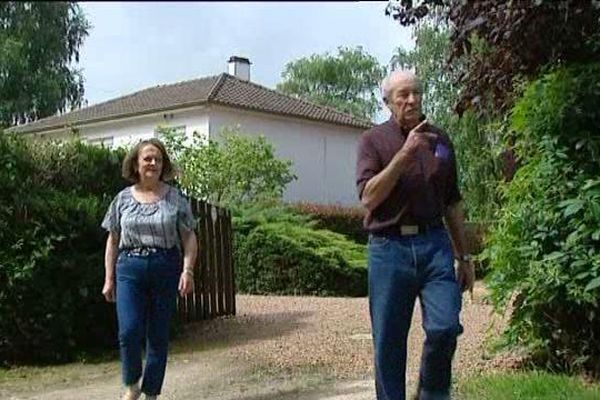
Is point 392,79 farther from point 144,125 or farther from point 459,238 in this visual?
point 144,125

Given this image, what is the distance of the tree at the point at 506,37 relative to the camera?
574 cm

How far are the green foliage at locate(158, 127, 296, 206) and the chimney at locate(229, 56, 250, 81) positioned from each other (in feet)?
39.6

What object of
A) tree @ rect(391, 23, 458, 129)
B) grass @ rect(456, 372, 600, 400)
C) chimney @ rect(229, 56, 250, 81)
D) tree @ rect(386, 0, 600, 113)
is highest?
chimney @ rect(229, 56, 250, 81)

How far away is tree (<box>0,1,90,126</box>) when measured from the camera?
2102 centimetres

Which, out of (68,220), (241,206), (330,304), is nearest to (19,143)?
(68,220)

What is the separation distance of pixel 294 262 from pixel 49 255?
7933mm

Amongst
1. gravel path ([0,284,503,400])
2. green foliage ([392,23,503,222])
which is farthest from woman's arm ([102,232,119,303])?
green foliage ([392,23,503,222])

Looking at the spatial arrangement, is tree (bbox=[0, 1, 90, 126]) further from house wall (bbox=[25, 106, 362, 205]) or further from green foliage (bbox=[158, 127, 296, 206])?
green foliage (bbox=[158, 127, 296, 206])

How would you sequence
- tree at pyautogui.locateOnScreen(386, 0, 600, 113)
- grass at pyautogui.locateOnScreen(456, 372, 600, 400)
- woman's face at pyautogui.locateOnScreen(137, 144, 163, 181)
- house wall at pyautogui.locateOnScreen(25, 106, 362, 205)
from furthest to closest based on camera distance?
house wall at pyautogui.locateOnScreen(25, 106, 362, 205), woman's face at pyautogui.locateOnScreen(137, 144, 163, 181), tree at pyautogui.locateOnScreen(386, 0, 600, 113), grass at pyautogui.locateOnScreen(456, 372, 600, 400)

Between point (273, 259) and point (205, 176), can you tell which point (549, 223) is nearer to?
point (273, 259)

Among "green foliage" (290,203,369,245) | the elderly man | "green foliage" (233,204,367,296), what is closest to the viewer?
the elderly man

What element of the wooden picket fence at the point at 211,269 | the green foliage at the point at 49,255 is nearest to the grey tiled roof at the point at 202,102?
the wooden picket fence at the point at 211,269

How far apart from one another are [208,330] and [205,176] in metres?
12.0

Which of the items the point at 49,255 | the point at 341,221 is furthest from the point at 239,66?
the point at 49,255
